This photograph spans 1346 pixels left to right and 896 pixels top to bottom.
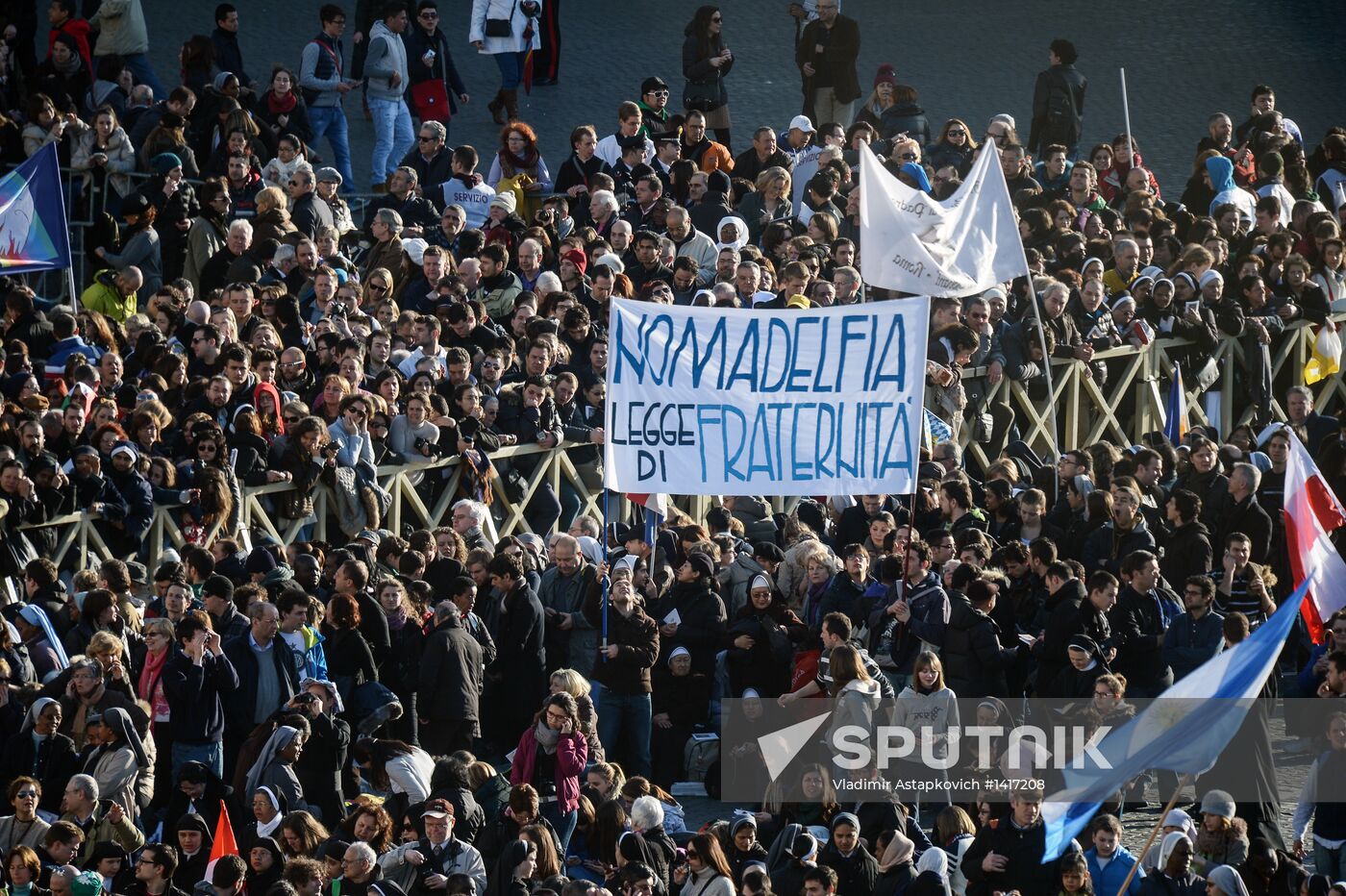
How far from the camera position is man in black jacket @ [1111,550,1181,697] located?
16.1 metres

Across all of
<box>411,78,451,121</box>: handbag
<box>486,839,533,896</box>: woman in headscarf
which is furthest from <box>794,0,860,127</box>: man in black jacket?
<box>486,839,533,896</box>: woman in headscarf

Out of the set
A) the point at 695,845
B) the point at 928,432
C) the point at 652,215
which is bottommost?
the point at 695,845

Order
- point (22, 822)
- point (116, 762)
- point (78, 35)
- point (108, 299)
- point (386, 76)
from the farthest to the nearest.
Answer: point (386, 76)
point (78, 35)
point (108, 299)
point (116, 762)
point (22, 822)

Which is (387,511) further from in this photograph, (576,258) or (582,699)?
(582,699)

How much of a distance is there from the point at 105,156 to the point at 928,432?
6743 mm

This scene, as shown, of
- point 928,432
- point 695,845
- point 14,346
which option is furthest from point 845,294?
point 695,845

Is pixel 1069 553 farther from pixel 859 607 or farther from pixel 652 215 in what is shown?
pixel 652 215

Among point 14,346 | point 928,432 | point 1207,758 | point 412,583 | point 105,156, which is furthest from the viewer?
point 105,156

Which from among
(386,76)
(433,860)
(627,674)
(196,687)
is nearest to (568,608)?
(627,674)

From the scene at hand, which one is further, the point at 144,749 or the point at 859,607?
the point at 859,607

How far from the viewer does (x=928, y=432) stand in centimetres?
1962

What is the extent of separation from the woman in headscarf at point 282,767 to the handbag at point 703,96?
11.2m

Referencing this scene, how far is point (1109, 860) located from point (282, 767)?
4.41m

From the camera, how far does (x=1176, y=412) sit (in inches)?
865
